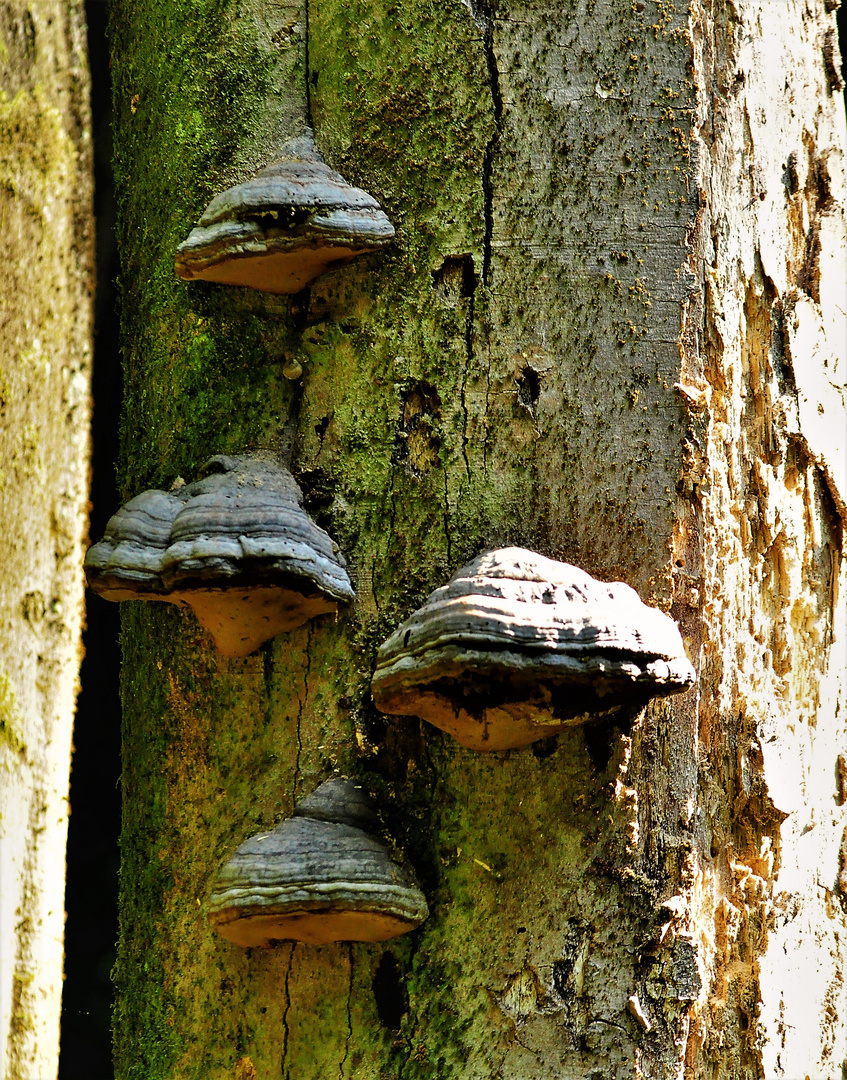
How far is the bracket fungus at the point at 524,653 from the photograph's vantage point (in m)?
1.21

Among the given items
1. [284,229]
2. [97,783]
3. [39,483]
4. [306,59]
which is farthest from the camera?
[97,783]

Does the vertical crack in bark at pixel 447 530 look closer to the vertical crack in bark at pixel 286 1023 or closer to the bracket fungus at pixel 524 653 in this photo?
the bracket fungus at pixel 524 653

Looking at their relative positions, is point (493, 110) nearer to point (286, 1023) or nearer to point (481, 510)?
point (481, 510)

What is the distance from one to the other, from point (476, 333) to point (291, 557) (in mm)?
438

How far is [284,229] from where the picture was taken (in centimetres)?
146

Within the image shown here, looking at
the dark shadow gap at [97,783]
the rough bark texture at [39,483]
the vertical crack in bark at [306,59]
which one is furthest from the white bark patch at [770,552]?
the dark shadow gap at [97,783]

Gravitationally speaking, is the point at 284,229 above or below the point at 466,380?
above

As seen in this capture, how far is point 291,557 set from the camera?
4.54 feet

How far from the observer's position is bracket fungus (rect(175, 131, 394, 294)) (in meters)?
1.46

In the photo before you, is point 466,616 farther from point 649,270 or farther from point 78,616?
point 78,616

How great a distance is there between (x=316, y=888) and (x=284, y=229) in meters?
0.87

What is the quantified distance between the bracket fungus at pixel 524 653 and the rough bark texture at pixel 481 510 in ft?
0.52

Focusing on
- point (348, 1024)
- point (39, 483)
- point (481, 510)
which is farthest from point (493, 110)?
point (39, 483)

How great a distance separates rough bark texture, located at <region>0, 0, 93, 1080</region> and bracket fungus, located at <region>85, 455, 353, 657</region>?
153cm
